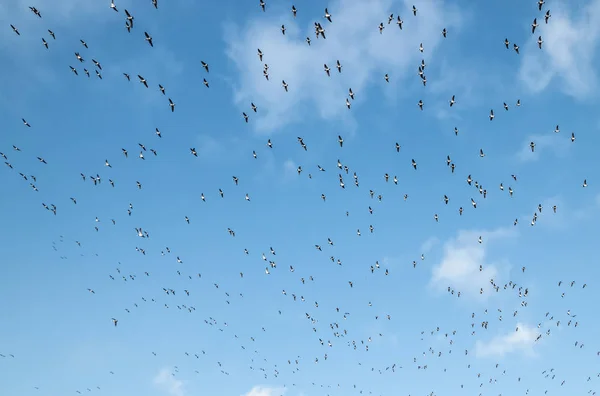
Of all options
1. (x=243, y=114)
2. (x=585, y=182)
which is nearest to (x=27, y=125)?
(x=243, y=114)

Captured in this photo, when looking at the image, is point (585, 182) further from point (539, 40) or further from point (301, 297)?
point (301, 297)

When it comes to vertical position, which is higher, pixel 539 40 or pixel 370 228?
pixel 539 40

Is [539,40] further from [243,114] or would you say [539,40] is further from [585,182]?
[243,114]

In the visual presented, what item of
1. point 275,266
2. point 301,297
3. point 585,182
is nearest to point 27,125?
point 275,266

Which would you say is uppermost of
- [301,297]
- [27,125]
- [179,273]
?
[27,125]

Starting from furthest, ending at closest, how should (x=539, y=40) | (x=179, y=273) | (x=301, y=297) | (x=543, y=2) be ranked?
(x=301, y=297) < (x=179, y=273) < (x=539, y=40) < (x=543, y=2)

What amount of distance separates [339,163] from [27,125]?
113ft

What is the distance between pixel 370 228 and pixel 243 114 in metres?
22.9

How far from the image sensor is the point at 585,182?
60344 millimetres

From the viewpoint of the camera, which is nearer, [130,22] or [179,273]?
[130,22]

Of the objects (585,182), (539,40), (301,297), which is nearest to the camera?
(539,40)

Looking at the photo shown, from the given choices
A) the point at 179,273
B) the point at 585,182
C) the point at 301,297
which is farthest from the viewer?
the point at 301,297

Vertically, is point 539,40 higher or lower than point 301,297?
higher

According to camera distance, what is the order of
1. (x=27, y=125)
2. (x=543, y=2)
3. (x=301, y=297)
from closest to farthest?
(x=543, y=2) < (x=27, y=125) < (x=301, y=297)
